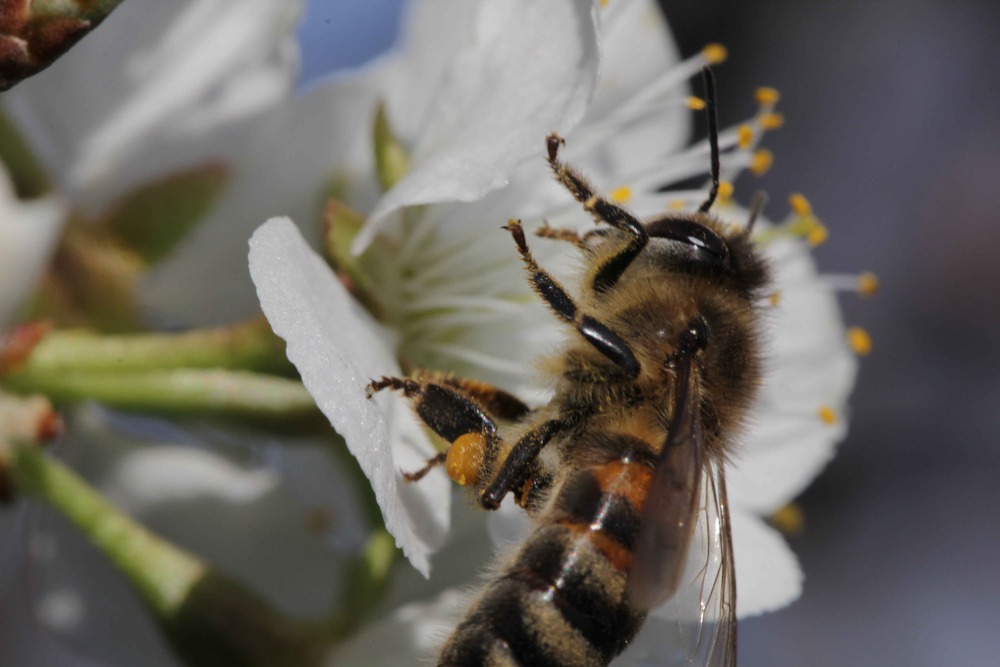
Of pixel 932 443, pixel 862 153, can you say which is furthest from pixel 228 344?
pixel 862 153

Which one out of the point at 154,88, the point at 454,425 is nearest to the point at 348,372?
the point at 454,425

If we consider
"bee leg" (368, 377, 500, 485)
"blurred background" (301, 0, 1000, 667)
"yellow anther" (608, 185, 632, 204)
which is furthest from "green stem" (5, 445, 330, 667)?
"blurred background" (301, 0, 1000, 667)

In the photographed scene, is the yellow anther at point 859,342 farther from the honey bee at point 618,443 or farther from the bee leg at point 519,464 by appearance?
the bee leg at point 519,464

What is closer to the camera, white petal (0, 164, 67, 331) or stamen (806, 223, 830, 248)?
white petal (0, 164, 67, 331)

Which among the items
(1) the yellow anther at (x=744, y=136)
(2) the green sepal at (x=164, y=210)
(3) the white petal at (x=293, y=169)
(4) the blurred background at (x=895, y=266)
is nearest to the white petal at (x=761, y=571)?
(1) the yellow anther at (x=744, y=136)

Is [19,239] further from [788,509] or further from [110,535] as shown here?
[788,509]

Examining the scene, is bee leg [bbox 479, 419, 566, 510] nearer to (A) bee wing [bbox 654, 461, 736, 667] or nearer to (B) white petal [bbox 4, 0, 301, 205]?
(A) bee wing [bbox 654, 461, 736, 667]
